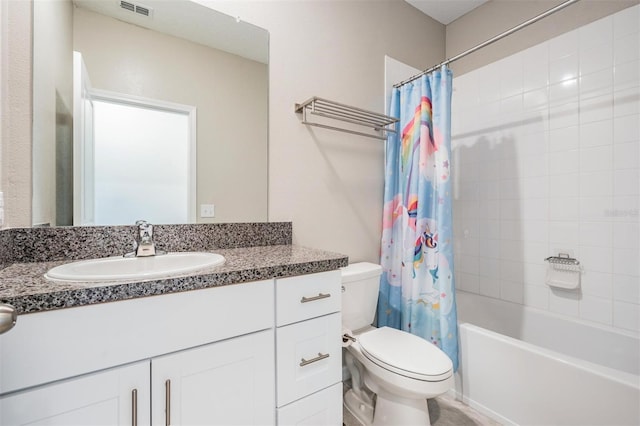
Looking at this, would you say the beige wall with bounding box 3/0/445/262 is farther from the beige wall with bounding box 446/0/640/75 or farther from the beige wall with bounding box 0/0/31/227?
the beige wall with bounding box 0/0/31/227

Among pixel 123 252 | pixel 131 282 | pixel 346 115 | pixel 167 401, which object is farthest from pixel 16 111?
pixel 346 115

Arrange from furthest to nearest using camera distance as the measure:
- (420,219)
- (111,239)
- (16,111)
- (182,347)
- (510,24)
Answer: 1. (510,24)
2. (420,219)
3. (111,239)
4. (16,111)
5. (182,347)

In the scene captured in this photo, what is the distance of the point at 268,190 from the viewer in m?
1.49

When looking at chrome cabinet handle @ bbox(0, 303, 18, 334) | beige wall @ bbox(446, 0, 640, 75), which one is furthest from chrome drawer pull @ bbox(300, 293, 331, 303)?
beige wall @ bbox(446, 0, 640, 75)

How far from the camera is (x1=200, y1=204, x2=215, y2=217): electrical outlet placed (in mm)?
1316

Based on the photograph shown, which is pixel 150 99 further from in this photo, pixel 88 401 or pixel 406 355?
pixel 406 355

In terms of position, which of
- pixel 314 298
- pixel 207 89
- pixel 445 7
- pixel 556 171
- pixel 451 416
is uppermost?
pixel 445 7

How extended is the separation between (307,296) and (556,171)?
190 centimetres

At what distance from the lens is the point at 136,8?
3.88 feet

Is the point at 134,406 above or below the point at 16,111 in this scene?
below

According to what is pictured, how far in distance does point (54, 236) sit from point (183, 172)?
505 mm

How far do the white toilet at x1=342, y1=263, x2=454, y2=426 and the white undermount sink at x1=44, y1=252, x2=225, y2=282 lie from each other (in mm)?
780

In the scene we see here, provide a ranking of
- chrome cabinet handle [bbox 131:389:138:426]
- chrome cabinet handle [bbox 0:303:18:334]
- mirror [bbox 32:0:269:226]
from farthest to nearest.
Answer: mirror [bbox 32:0:269:226]
chrome cabinet handle [bbox 131:389:138:426]
chrome cabinet handle [bbox 0:303:18:334]

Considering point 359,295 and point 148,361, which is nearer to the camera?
point 148,361
